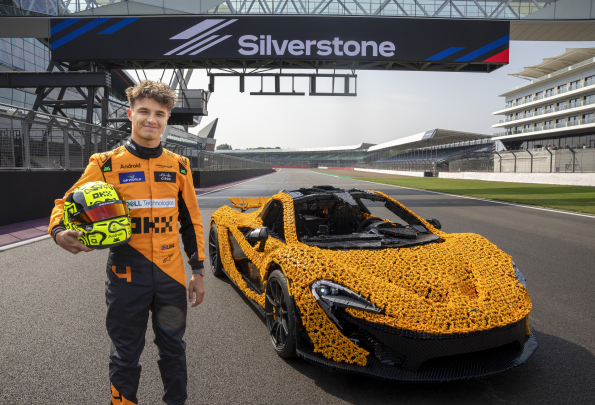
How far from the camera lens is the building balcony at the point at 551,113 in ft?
186

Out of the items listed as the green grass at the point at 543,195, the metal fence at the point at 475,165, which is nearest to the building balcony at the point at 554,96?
the metal fence at the point at 475,165

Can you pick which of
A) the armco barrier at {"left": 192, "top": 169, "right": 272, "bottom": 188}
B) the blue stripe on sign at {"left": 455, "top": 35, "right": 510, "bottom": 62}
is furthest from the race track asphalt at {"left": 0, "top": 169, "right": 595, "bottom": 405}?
the armco barrier at {"left": 192, "top": 169, "right": 272, "bottom": 188}

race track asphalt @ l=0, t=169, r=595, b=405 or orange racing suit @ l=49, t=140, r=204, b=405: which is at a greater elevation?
orange racing suit @ l=49, t=140, r=204, b=405

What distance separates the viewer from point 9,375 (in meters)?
2.72

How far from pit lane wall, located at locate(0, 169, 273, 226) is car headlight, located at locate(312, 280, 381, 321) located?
9156mm

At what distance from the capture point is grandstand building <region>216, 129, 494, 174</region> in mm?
57466

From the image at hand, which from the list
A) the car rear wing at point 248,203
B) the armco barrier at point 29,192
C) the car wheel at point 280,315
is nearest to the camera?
the car wheel at point 280,315

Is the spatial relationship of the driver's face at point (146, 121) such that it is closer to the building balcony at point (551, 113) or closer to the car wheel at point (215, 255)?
the car wheel at point (215, 255)

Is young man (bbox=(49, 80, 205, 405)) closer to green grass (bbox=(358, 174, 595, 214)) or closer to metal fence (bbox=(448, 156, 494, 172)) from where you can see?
green grass (bbox=(358, 174, 595, 214))

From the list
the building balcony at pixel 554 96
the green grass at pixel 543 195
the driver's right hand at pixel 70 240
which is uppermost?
the building balcony at pixel 554 96

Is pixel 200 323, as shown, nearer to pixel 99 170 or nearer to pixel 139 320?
pixel 139 320

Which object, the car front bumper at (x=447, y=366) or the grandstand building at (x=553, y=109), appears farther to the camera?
the grandstand building at (x=553, y=109)

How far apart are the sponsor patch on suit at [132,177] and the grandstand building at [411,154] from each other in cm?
4606

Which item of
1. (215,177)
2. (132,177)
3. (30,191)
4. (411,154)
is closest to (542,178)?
(215,177)
